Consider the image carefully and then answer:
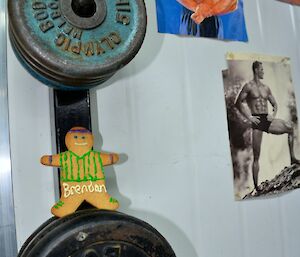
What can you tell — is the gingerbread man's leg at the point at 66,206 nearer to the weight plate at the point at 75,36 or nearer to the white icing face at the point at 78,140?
→ the white icing face at the point at 78,140

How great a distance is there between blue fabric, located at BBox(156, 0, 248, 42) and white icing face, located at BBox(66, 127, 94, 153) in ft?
1.16

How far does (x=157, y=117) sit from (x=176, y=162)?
12 centimetres

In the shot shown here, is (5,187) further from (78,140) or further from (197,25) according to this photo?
(197,25)

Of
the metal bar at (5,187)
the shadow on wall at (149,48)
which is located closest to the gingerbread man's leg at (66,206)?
the metal bar at (5,187)

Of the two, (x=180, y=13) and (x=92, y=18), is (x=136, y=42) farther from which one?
(x=180, y=13)

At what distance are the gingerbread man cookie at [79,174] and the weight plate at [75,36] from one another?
11cm

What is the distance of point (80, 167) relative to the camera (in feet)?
2.29

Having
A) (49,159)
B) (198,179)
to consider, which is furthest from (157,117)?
(49,159)

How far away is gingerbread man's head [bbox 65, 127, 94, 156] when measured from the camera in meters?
0.71

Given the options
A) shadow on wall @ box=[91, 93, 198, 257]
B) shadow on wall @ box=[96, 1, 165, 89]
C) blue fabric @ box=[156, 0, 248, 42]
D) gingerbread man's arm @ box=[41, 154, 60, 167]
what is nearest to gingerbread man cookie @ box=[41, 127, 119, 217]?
gingerbread man's arm @ box=[41, 154, 60, 167]

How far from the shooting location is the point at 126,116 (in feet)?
2.81

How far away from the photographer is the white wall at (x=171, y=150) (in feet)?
2.53

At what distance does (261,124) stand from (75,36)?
0.59 m

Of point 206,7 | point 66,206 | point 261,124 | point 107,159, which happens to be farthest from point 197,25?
point 66,206
